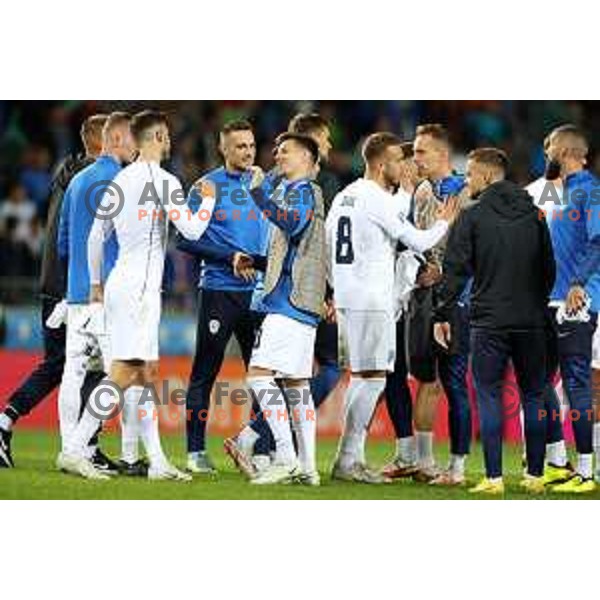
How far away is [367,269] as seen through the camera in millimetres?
10320

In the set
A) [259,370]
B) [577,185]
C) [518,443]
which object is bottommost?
[518,443]

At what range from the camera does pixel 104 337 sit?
1037cm

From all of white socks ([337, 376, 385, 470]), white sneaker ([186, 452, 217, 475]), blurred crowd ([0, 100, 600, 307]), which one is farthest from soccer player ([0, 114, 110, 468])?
blurred crowd ([0, 100, 600, 307])

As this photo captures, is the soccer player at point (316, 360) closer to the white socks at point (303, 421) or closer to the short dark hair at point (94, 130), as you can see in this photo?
the white socks at point (303, 421)

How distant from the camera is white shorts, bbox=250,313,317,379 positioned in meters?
9.82

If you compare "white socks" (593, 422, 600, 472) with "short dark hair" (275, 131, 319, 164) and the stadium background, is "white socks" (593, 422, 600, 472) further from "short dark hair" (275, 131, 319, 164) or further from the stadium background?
the stadium background

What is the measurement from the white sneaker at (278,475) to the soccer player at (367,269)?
1.79ft

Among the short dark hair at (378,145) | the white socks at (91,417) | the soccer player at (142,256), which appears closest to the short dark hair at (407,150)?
the short dark hair at (378,145)

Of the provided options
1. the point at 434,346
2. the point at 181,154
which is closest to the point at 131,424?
the point at 434,346

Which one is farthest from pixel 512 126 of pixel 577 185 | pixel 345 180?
pixel 577 185

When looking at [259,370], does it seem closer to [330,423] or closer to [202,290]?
[202,290]

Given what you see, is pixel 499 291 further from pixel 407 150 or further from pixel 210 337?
pixel 210 337

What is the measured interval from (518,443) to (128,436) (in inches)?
184

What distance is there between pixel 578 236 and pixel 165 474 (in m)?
2.76
